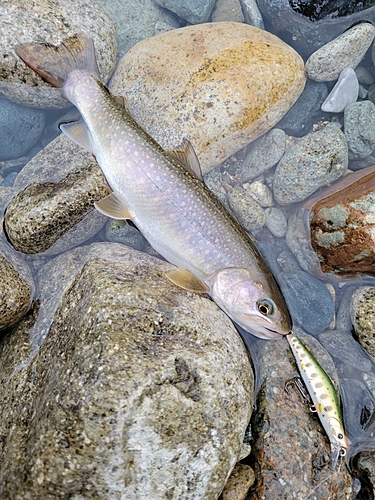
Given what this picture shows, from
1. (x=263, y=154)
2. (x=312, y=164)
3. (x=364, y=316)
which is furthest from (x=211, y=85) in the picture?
(x=364, y=316)

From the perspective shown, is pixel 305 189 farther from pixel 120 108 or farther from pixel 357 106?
pixel 120 108

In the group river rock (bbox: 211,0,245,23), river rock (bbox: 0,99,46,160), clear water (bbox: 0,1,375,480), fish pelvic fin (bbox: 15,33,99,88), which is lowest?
clear water (bbox: 0,1,375,480)

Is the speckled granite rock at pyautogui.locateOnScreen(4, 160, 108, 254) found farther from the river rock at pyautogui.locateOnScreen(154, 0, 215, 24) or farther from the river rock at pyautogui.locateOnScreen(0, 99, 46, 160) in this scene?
the river rock at pyautogui.locateOnScreen(154, 0, 215, 24)

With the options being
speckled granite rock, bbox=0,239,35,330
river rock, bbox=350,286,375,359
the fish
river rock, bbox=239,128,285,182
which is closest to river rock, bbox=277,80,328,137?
river rock, bbox=239,128,285,182

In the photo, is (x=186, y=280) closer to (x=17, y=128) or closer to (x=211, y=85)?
(x=211, y=85)

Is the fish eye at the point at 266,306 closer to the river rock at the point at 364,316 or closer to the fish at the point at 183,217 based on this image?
the fish at the point at 183,217

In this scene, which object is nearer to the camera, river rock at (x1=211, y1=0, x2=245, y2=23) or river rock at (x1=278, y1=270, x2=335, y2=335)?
river rock at (x1=278, y1=270, x2=335, y2=335)

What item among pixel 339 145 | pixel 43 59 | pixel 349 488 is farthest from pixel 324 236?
pixel 43 59
